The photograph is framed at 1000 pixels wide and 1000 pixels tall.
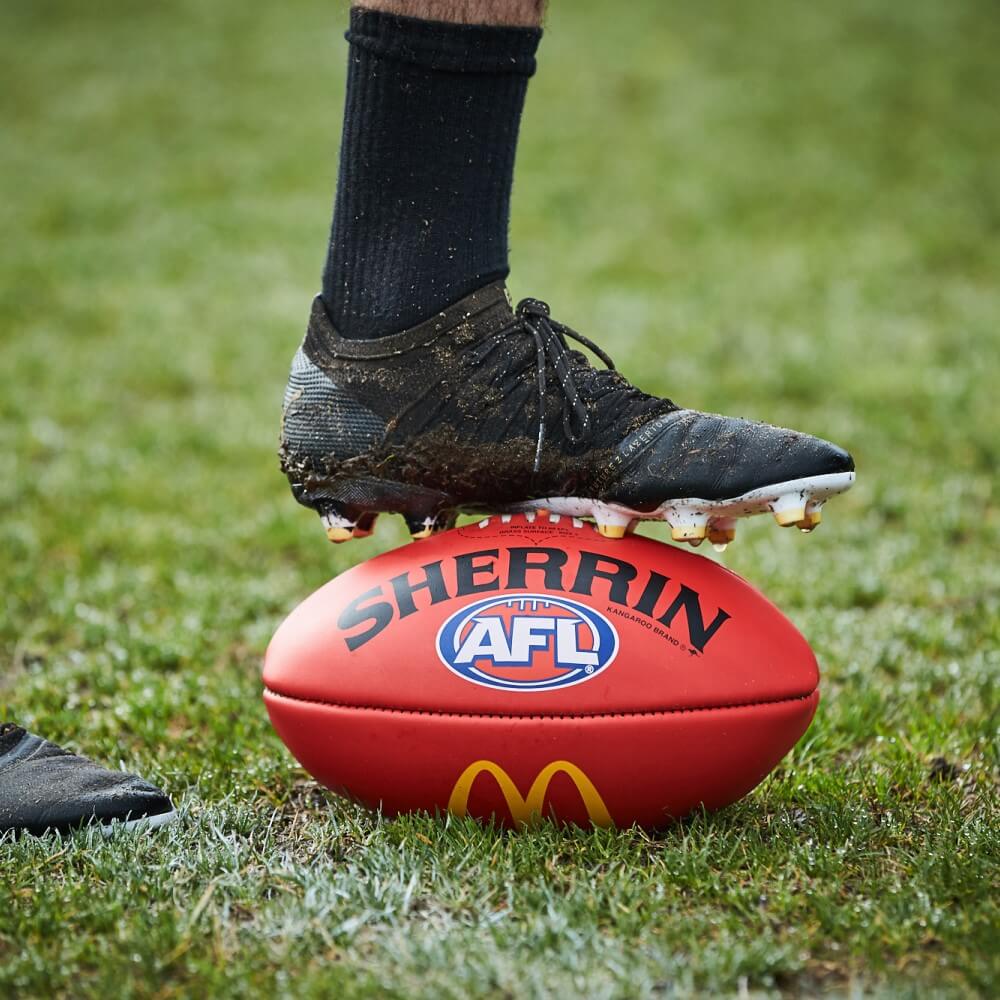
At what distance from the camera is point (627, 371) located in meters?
6.68

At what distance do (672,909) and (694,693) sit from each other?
428 millimetres

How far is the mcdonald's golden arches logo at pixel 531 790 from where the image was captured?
236 cm

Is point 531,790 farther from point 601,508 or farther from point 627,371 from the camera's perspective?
point 627,371

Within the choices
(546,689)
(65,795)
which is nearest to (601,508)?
(546,689)

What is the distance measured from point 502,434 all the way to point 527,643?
435 mm

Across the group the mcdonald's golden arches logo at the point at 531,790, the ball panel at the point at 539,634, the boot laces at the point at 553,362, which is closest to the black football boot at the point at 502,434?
the boot laces at the point at 553,362

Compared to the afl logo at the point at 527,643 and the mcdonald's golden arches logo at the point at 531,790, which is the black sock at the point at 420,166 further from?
the mcdonald's golden arches logo at the point at 531,790

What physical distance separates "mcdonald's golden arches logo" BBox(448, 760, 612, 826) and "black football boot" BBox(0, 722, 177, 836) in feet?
1.99

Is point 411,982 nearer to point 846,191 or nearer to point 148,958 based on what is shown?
point 148,958

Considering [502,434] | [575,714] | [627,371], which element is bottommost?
[575,714]

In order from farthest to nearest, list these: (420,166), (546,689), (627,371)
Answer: (627,371) → (420,166) → (546,689)

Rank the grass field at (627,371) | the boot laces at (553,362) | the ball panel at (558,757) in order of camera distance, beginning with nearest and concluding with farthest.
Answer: the grass field at (627,371), the ball panel at (558,757), the boot laces at (553,362)

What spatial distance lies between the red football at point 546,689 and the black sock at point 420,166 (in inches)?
22.3

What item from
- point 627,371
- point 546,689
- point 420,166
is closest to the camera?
point 546,689
